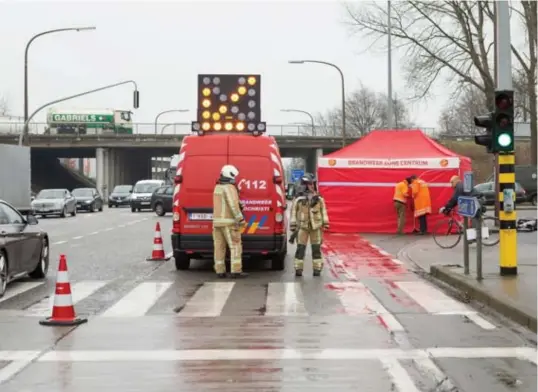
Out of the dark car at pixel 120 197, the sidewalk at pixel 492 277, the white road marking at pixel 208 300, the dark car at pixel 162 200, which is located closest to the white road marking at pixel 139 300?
the white road marking at pixel 208 300

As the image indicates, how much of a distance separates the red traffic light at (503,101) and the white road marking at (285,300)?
407cm

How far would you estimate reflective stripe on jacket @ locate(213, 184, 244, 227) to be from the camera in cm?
1205

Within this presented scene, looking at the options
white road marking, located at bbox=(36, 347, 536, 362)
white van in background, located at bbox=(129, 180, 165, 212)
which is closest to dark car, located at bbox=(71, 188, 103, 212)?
white van in background, located at bbox=(129, 180, 165, 212)

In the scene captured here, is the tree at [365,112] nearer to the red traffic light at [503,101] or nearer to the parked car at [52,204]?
the parked car at [52,204]

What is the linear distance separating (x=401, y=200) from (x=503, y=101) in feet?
35.3

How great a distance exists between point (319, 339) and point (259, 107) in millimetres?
7670

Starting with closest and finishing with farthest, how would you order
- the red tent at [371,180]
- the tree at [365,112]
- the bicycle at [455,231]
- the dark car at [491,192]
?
the bicycle at [455,231] → the red tent at [371,180] → the dark car at [491,192] → the tree at [365,112]

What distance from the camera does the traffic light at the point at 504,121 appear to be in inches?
437

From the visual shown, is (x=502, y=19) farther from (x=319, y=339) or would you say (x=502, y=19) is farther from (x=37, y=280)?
(x=37, y=280)

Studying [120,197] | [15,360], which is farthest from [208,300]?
[120,197]

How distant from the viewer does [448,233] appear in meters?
17.6

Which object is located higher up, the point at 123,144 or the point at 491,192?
the point at 123,144

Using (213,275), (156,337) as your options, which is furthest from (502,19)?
(156,337)

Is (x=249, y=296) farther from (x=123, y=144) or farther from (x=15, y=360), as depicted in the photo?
(x=123, y=144)
